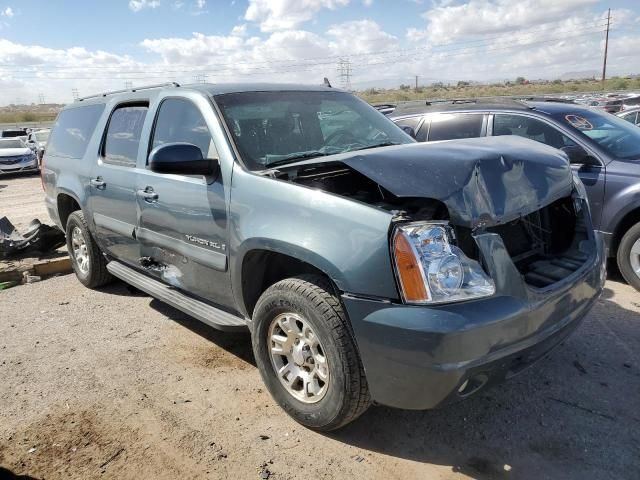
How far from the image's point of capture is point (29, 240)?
6.72 metres

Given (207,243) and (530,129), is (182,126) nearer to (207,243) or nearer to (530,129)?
(207,243)

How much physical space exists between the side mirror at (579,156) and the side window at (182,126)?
363 centimetres

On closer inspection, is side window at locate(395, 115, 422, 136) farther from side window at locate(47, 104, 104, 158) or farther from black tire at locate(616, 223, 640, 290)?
side window at locate(47, 104, 104, 158)

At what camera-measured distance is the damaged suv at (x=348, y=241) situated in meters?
2.34

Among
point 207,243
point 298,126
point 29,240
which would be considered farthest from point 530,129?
point 29,240

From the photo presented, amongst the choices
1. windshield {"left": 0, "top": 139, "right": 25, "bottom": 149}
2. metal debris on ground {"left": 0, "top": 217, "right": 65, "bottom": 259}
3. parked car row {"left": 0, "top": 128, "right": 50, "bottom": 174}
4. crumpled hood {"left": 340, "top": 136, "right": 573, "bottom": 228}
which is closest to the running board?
crumpled hood {"left": 340, "top": 136, "right": 573, "bottom": 228}

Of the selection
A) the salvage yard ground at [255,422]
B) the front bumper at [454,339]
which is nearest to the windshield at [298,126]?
the front bumper at [454,339]

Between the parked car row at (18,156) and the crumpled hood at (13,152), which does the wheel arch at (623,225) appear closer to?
the parked car row at (18,156)

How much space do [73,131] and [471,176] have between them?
4.55m

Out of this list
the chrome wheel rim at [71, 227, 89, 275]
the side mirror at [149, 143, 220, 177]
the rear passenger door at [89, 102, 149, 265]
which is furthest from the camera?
the chrome wheel rim at [71, 227, 89, 275]

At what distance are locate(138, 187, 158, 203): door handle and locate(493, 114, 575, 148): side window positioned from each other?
12.6 ft

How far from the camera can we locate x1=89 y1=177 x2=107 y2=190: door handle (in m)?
4.59

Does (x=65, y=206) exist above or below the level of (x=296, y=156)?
below

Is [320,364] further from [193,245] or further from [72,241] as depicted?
[72,241]
